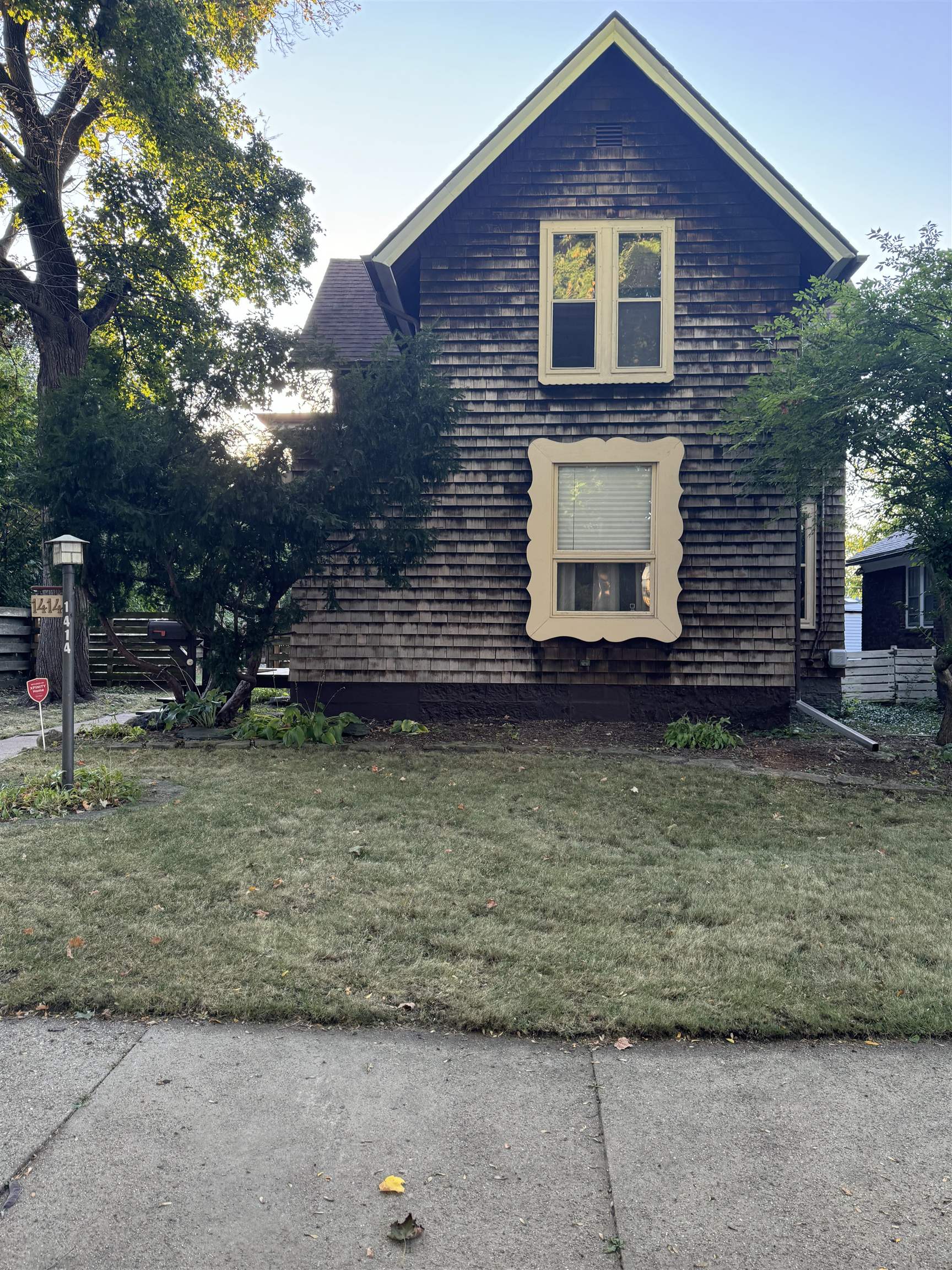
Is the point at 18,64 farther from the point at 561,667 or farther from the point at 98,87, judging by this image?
the point at 561,667

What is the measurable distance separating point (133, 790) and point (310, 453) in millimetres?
3811

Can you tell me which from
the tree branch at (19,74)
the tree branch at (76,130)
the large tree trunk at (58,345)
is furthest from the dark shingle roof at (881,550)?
the tree branch at (19,74)

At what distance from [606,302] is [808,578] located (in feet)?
15.1

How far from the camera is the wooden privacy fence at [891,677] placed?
47.9 ft

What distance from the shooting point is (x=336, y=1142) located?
225 centimetres

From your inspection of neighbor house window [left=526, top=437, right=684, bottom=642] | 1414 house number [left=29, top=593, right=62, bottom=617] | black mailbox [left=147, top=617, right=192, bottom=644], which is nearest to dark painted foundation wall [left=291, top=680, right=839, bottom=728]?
neighbor house window [left=526, top=437, right=684, bottom=642]

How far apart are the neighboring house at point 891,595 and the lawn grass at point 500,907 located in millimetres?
13195

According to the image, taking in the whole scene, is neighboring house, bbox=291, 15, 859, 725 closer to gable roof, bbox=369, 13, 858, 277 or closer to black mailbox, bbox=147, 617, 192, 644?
gable roof, bbox=369, 13, 858, 277

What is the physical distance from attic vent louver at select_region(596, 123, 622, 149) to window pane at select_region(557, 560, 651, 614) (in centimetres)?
511

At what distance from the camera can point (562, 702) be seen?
9.56 m

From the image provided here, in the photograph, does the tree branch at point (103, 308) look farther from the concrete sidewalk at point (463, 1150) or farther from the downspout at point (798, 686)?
the concrete sidewalk at point (463, 1150)

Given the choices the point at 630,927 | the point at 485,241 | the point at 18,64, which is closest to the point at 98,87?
the point at 18,64

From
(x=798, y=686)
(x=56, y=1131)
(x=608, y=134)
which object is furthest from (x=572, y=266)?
(x=56, y=1131)

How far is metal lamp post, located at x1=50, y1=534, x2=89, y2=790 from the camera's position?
6.02 meters
